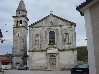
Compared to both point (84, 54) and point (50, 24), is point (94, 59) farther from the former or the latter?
point (84, 54)

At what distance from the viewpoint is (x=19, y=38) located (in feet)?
147

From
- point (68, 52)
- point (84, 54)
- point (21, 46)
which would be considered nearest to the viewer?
point (68, 52)

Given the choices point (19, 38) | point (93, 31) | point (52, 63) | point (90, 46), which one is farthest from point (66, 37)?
point (93, 31)

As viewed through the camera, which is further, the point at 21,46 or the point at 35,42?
the point at 21,46

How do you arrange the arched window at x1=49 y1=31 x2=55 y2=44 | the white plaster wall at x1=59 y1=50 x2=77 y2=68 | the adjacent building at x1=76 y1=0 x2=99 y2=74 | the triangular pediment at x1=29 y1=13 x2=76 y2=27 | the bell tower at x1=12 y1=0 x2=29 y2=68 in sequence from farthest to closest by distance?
the bell tower at x1=12 y1=0 x2=29 y2=68 < the triangular pediment at x1=29 y1=13 x2=76 y2=27 < the arched window at x1=49 y1=31 x2=55 y2=44 < the white plaster wall at x1=59 y1=50 x2=77 y2=68 < the adjacent building at x1=76 y1=0 x2=99 y2=74

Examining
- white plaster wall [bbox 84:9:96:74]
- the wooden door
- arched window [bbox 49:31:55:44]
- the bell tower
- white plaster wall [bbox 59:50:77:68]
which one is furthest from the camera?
the bell tower

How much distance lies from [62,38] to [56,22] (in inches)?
118

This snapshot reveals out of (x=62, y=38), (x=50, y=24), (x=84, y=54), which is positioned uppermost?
(x=50, y=24)

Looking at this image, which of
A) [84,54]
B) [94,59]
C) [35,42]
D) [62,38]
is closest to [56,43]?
[62,38]

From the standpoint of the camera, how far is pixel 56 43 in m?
35.5

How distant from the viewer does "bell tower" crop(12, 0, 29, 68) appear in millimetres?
43750

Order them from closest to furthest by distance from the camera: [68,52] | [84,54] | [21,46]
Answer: [68,52], [21,46], [84,54]

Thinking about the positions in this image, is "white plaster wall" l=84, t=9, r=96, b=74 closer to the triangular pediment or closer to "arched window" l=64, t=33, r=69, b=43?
"arched window" l=64, t=33, r=69, b=43

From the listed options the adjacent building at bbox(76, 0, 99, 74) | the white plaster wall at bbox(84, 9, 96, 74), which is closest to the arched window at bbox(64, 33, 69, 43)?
the white plaster wall at bbox(84, 9, 96, 74)
